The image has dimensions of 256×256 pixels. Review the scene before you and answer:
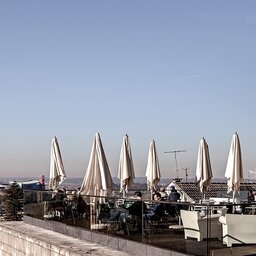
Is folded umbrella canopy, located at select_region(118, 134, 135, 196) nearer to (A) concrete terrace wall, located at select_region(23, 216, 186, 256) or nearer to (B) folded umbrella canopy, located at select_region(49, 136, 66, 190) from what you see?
(A) concrete terrace wall, located at select_region(23, 216, 186, 256)

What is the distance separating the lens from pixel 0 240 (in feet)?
54.1

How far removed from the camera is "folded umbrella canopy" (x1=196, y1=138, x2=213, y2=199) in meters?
16.0

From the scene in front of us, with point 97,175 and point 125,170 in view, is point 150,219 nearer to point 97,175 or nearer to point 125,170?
point 97,175

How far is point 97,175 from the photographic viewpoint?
14.7 metres

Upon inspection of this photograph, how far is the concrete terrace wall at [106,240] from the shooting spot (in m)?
10.4

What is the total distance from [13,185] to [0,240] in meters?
6.41

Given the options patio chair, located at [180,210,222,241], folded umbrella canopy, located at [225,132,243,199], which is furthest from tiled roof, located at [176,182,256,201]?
patio chair, located at [180,210,222,241]

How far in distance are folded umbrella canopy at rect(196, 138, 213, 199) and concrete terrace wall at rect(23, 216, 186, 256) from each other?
3855 mm

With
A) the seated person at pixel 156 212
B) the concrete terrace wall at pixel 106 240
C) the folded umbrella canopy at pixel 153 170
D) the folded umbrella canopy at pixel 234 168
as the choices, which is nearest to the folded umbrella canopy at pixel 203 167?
the folded umbrella canopy at pixel 234 168

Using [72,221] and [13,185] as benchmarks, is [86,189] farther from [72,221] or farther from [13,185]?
[13,185]

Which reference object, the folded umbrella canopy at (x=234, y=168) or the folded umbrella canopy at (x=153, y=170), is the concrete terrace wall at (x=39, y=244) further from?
the folded umbrella canopy at (x=234, y=168)

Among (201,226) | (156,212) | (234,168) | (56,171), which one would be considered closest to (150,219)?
(156,212)

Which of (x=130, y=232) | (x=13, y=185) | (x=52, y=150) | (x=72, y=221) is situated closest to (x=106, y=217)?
(x=130, y=232)

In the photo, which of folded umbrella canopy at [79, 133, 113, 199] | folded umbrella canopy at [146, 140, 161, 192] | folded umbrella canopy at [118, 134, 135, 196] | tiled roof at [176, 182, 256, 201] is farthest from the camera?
tiled roof at [176, 182, 256, 201]
